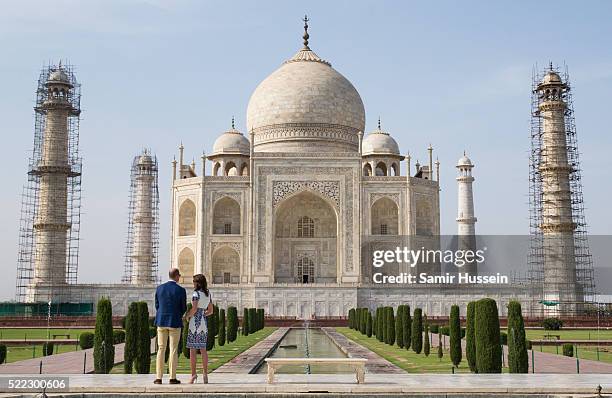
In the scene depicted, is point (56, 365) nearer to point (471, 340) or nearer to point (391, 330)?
point (471, 340)

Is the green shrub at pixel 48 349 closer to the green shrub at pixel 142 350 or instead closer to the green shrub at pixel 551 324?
the green shrub at pixel 142 350

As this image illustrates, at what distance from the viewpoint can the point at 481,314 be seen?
8898 millimetres

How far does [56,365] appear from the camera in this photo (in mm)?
10258

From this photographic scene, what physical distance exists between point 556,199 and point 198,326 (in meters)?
20.3

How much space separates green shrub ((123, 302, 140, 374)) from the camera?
878 cm

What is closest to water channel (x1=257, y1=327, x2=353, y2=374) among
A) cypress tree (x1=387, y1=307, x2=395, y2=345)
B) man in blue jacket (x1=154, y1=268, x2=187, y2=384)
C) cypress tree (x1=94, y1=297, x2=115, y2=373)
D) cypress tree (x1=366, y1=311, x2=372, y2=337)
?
cypress tree (x1=366, y1=311, x2=372, y2=337)

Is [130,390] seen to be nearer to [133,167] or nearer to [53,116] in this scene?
[53,116]

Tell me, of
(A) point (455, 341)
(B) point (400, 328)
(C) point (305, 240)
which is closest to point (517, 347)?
(A) point (455, 341)

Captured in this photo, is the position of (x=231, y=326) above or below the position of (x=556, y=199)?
below

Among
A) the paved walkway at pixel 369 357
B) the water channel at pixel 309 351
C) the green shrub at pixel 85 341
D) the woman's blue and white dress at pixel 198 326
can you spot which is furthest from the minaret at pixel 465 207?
the woman's blue and white dress at pixel 198 326

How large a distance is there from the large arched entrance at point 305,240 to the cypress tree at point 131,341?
18332mm

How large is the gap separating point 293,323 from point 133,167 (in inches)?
534

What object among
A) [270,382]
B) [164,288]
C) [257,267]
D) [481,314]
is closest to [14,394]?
[164,288]

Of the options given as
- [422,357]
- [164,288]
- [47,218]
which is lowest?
[422,357]
